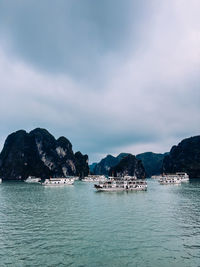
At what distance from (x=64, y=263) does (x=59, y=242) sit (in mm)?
5738

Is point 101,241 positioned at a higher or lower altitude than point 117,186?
lower

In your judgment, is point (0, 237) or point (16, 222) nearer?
point (0, 237)

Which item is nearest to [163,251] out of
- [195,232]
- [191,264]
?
[191,264]

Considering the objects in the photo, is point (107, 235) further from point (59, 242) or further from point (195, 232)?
point (195, 232)

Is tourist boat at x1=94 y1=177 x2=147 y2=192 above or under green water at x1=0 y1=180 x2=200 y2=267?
above

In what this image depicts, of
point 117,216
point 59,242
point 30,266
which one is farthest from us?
point 117,216

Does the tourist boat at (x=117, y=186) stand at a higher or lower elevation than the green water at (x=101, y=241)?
higher

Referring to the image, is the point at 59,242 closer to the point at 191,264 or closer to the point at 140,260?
the point at 140,260

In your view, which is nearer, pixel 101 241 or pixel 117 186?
pixel 101 241

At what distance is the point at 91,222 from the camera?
108ft

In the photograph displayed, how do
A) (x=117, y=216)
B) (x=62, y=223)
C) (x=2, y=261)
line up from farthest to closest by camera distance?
(x=117, y=216) → (x=62, y=223) → (x=2, y=261)

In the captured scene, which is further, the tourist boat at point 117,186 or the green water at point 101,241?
the tourist boat at point 117,186

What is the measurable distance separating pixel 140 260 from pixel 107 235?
7.66 m

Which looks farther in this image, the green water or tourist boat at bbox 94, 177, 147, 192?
tourist boat at bbox 94, 177, 147, 192
